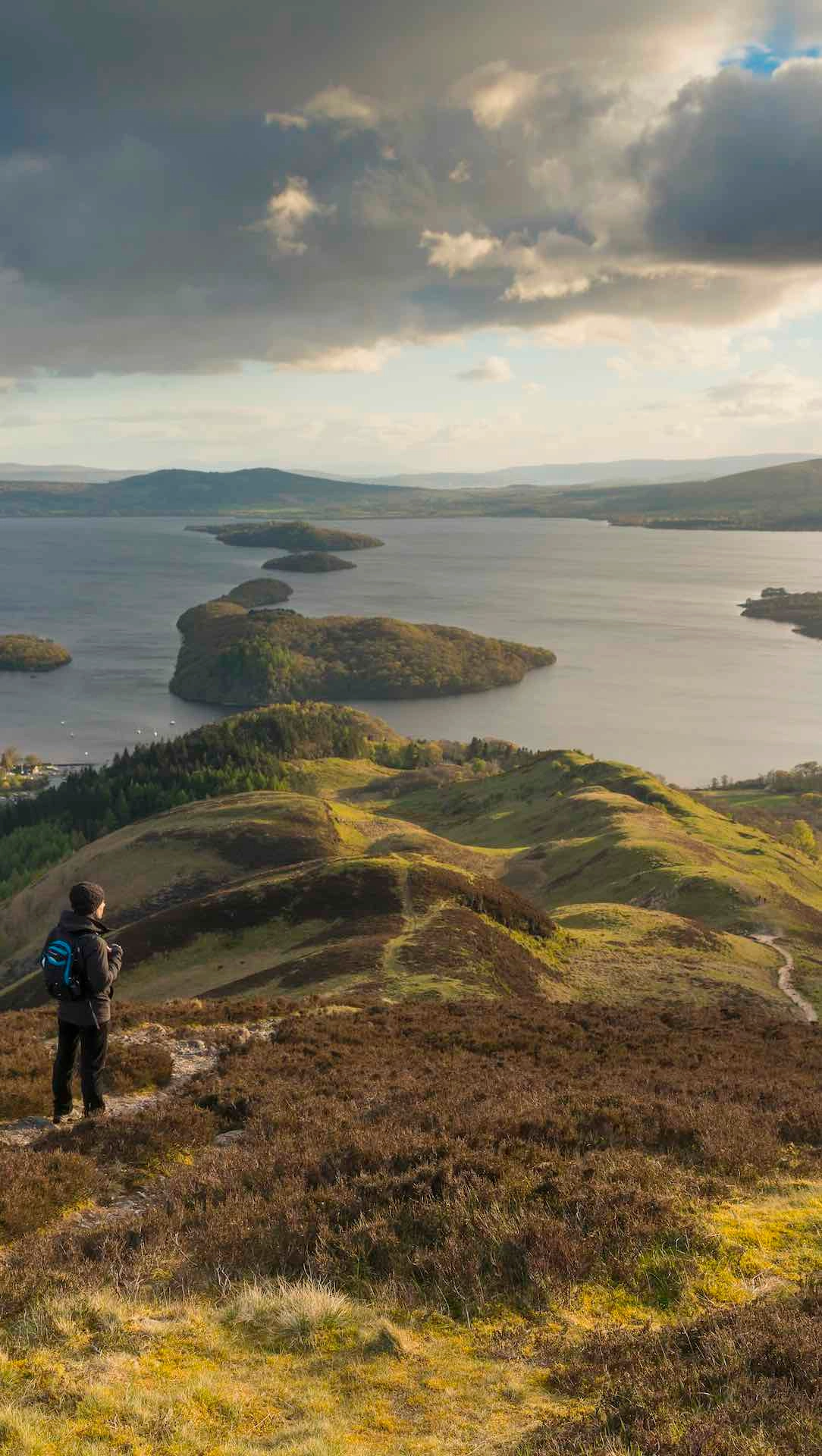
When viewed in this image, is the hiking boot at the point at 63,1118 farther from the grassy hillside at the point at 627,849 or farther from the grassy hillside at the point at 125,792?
the grassy hillside at the point at 125,792

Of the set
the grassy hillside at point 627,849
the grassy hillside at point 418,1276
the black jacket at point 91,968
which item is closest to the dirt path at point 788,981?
the grassy hillside at point 627,849

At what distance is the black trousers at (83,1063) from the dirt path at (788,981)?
32345mm

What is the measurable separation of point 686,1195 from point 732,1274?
1.79 meters

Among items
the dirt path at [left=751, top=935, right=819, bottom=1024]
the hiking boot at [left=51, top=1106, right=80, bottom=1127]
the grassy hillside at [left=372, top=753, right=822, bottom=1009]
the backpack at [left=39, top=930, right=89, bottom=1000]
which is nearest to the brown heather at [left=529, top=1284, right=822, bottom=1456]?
the backpack at [left=39, top=930, right=89, bottom=1000]

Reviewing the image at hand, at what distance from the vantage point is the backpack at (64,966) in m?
14.6

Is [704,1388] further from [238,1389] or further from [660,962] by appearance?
[660,962]

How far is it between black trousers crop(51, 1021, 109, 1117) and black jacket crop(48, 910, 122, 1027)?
29 centimetres

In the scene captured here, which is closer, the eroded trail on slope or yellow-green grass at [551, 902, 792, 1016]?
the eroded trail on slope

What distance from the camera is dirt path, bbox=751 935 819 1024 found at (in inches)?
1777

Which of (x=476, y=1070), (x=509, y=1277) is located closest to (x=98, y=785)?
(x=476, y=1070)

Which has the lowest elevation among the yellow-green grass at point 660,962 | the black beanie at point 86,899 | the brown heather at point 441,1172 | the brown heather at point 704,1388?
the yellow-green grass at point 660,962

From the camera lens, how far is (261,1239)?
1129 cm

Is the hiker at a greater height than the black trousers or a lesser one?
greater

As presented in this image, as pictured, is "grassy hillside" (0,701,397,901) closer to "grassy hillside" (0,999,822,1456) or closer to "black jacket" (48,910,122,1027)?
"black jacket" (48,910,122,1027)
